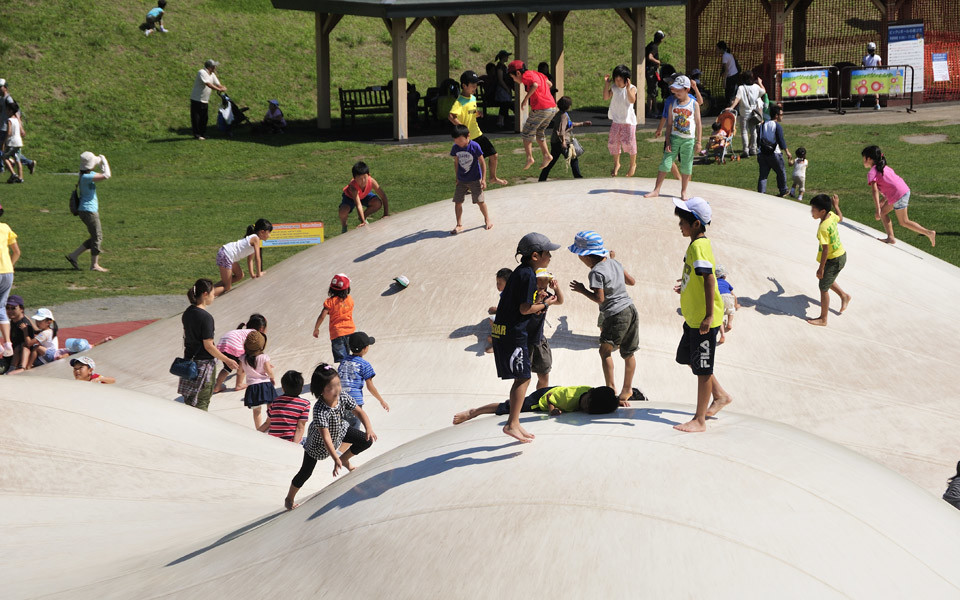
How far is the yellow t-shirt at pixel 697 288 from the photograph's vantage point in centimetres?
723

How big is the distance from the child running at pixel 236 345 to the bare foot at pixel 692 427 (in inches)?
232

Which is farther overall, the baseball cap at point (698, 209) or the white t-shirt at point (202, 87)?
the white t-shirt at point (202, 87)

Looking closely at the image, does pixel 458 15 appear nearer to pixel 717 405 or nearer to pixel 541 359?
pixel 541 359

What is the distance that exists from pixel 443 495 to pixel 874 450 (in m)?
5.47

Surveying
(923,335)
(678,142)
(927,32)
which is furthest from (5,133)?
(927,32)

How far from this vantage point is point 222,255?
1417 cm

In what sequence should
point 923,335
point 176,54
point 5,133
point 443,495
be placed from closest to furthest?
point 443,495
point 923,335
point 5,133
point 176,54

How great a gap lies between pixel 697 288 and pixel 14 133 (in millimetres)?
22861

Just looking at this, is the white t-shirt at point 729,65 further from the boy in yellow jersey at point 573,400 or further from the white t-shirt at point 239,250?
the boy in yellow jersey at point 573,400

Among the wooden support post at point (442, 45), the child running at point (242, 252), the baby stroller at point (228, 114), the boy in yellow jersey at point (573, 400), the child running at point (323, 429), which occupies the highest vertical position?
the wooden support post at point (442, 45)

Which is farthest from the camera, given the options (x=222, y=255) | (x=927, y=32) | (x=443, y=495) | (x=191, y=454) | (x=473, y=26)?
(x=473, y=26)

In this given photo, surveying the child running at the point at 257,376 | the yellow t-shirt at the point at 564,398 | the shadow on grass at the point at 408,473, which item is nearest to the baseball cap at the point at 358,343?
the child running at the point at 257,376

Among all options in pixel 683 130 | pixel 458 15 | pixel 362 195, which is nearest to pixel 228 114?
pixel 458 15

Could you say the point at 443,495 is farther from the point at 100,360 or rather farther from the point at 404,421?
the point at 100,360
